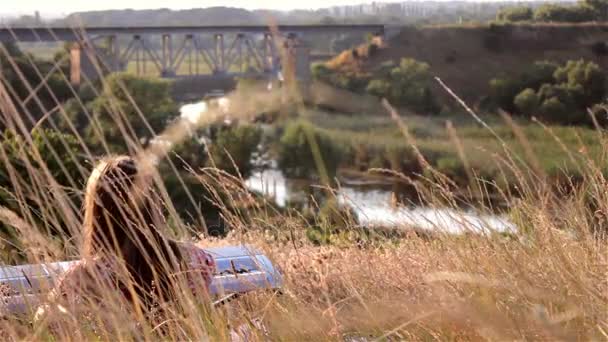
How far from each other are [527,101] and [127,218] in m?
27.7

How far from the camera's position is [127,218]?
204 centimetres

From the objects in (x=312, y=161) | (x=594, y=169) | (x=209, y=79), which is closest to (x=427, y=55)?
(x=209, y=79)

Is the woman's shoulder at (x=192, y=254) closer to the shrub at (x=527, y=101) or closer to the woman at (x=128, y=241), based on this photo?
the woman at (x=128, y=241)

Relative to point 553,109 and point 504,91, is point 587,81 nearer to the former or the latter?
point 553,109

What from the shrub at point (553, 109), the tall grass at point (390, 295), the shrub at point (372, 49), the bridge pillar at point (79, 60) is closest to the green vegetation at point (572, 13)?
the shrub at point (372, 49)

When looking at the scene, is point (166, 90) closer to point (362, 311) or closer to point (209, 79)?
point (209, 79)

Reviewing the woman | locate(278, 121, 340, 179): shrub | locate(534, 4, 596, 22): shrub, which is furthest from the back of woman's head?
locate(534, 4, 596, 22): shrub

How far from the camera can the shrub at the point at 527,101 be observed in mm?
28078

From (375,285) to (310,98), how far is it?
17.4 meters

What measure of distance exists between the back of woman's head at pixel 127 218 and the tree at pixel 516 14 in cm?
3959

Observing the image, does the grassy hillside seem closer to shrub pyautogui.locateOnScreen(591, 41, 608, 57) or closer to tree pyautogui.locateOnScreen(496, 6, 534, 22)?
shrub pyautogui.locateOnScreen(591, 41, 608, 57)

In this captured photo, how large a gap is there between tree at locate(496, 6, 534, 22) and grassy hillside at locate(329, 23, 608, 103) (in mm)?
786

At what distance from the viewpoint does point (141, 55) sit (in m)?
36.5

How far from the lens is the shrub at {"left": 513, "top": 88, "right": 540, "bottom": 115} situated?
92.1 ft
